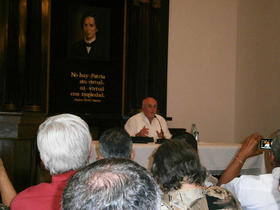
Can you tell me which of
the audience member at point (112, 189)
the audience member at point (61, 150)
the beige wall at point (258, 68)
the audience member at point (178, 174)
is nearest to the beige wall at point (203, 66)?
the beige wall at point (258, 68)

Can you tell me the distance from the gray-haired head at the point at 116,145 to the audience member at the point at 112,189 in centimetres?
155

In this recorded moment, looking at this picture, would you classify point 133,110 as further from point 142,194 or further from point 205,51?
point 142,194

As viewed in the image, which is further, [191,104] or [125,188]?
[191,104]

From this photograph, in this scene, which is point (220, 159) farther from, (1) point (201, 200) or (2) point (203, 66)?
(2) point (203, 66)

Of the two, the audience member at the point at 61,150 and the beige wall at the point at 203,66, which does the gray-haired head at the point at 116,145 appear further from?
the beige wall at the point at 203,66

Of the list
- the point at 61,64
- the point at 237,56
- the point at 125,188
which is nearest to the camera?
the point at 125,188

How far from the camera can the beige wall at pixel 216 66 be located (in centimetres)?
679

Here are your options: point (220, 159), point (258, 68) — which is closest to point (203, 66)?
point (258, 68)

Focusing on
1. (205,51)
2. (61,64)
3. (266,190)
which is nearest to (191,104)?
(205,51)

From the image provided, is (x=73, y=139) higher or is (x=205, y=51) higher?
(x=205, y=51)

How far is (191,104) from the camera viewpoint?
704 centimetres

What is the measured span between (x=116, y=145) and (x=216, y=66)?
5421 mm

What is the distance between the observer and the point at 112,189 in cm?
64

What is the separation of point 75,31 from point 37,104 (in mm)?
1559
